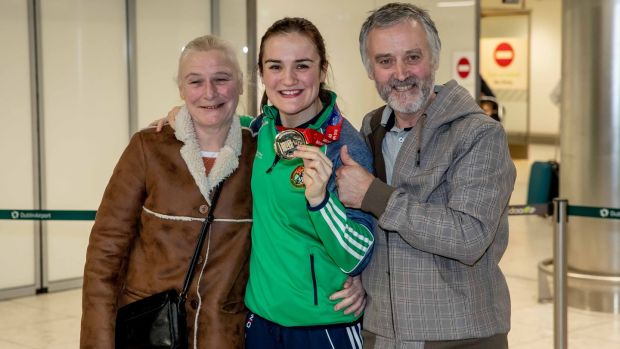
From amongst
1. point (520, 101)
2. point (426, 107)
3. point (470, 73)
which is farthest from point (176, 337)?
point (520, 101)

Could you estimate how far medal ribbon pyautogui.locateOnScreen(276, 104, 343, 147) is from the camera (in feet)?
9.62

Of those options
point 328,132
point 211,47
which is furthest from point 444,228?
point 211,47

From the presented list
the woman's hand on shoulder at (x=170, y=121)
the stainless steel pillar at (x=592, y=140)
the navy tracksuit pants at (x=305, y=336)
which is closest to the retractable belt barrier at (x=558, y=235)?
the stainless steel pillar at (x=592, y=140)

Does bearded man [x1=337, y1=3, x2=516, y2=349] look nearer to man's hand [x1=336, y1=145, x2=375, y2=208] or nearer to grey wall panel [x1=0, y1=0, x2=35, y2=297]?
man's hand [x1=336, y1=145, x2=375, y2=208]

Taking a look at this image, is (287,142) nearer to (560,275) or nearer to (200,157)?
(200,157)

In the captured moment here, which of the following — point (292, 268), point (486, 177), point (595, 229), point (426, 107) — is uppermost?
point (426, 107)

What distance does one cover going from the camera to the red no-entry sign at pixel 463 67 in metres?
8.10

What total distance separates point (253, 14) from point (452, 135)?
4869 mm

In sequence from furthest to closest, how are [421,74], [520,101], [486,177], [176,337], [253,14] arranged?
[520,101] < [253,14] < [176,337] < [421,74] < [486,177]

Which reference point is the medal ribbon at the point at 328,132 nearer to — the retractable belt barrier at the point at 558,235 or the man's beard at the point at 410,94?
the man's beard at the point at 410,94

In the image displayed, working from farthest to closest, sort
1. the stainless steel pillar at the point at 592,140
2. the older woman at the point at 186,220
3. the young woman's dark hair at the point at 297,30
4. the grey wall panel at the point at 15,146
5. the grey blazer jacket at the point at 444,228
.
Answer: the grey wall panel at the point at 15,146 < the stainless steel pillar at the point at 592,140 < the older woman at the point at 186,220 < the young woman's dark hair at the point at 297,30 < the grey blazer jacket at the point at 444,228

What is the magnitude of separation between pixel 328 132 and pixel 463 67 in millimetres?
5378

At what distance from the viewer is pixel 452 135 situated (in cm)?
276

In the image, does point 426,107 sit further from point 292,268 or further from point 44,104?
point 44,104
